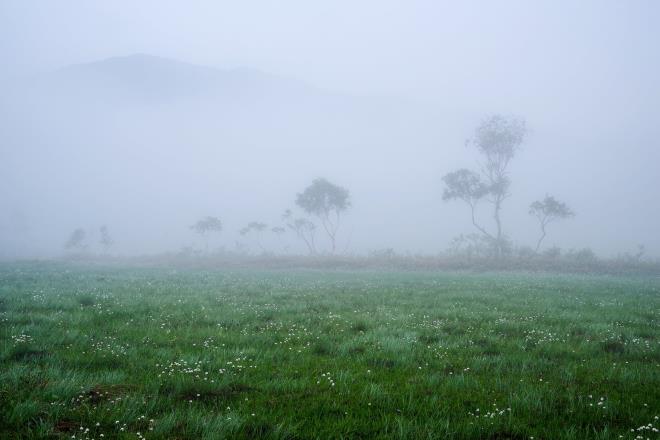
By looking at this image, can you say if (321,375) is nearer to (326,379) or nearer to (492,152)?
(326,379)

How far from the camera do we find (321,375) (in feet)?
22.7

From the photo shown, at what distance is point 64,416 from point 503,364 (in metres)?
7.48

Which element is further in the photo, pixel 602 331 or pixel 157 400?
pixel 602 331

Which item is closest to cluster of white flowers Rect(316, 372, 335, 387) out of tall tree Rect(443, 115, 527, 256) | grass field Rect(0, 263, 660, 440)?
grass field Rect(0, 263, 660, 440)

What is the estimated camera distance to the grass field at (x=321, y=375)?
4.86 m

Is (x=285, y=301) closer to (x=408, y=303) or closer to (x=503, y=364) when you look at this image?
(x=408, y=303)

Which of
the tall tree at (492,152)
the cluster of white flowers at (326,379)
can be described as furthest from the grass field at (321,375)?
the tall tree at (492,152)

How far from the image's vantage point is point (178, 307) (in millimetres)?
14555

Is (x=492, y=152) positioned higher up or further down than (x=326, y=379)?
higher up

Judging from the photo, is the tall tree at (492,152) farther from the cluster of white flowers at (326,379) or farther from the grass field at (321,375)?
the cluster of white flowers at (326,379)

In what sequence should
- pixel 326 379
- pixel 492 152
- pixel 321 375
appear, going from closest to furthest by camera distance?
1. pixel 326 379
2. pixel 321 375
3. pixel 492 152

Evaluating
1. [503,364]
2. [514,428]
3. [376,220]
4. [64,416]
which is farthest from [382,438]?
[376,220]

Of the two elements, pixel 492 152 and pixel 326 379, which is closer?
pixel 326 379

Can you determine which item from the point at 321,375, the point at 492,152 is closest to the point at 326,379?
the point at 321,375
